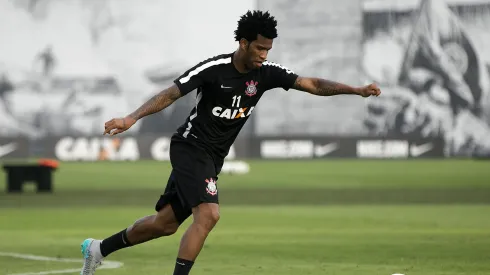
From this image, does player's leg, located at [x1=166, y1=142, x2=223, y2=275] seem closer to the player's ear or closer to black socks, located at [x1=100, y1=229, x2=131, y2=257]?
black socks, located at [x1=100, y1=229, x2=131, y2=257]

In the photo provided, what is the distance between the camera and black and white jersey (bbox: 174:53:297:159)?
9.48 metres

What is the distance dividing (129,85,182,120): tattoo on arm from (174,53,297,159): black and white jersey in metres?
0.07

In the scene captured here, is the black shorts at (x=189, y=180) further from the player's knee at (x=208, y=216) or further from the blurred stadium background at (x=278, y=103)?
the blurred stadium background at (x=278, y=103)

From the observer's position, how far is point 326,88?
1005cm

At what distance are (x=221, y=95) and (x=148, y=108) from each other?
2.25 ft

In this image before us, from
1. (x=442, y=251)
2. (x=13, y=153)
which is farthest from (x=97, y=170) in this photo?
(x=442, y=251)

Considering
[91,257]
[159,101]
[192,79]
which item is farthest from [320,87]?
[91,257]

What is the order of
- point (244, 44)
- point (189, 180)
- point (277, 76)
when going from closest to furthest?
1. point (244, 44)
2. point (189, 180)
3. point (277, 76)

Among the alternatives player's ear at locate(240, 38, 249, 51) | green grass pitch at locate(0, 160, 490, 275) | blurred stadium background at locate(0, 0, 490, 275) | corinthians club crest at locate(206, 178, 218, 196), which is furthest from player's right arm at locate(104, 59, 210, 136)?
blurred stadium background at locate(0, 0, 490, 275)

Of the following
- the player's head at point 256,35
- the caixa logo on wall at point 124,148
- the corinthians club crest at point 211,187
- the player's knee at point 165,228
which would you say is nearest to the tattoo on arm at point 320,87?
the player's head at point 256,35

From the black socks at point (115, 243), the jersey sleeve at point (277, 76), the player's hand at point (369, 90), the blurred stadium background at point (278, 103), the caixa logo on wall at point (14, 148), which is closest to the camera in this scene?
the jersey sleeve at point (277, 76)

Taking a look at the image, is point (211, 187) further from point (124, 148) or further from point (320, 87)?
point (124, 148)

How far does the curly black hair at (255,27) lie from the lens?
9.31 m

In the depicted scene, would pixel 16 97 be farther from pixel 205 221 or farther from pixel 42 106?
pixel 205 221
